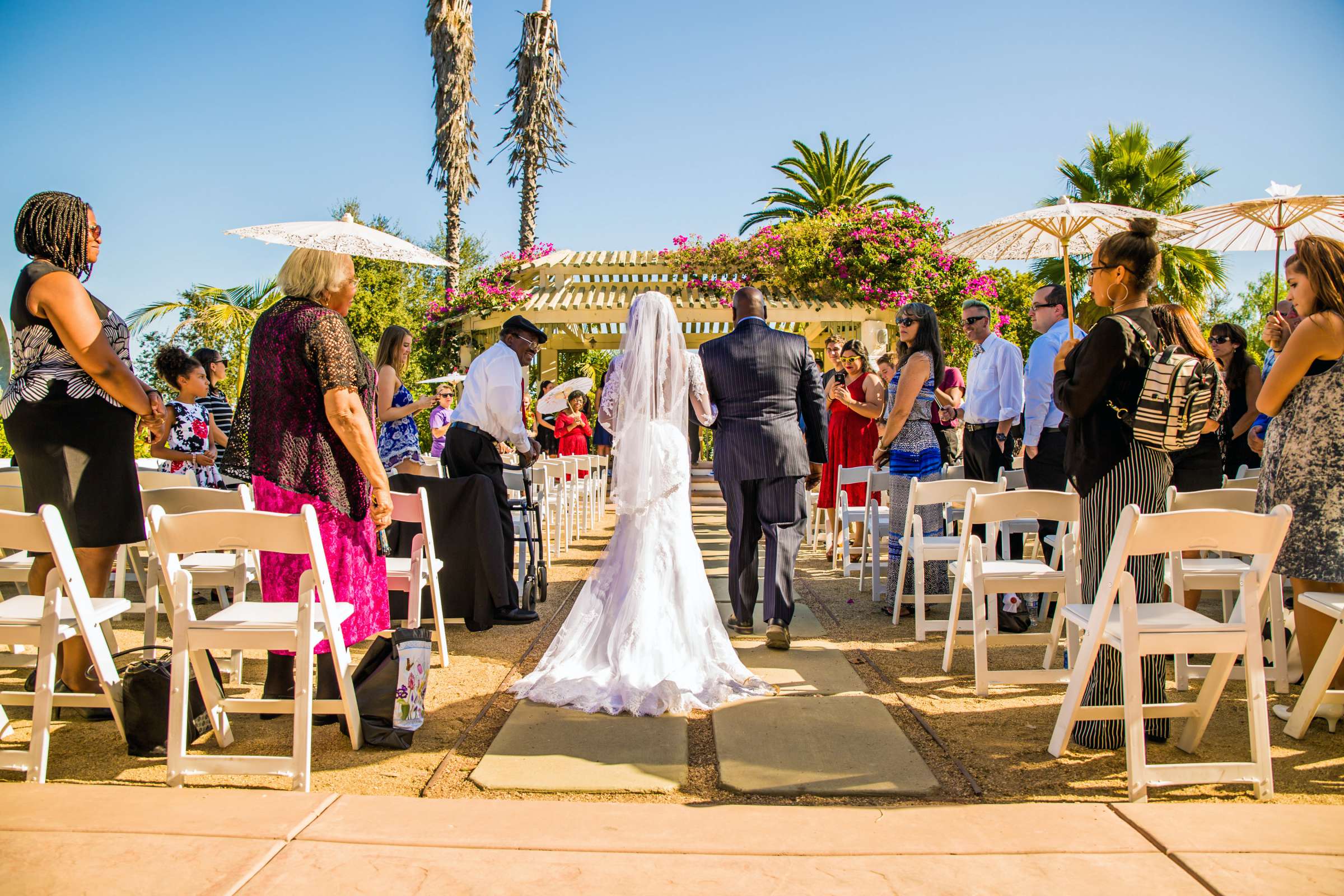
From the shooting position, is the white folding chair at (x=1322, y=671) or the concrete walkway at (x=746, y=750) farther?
the white folding chair at (x=1322, y=671)

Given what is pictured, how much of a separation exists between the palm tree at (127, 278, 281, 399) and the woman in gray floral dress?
12811 mm

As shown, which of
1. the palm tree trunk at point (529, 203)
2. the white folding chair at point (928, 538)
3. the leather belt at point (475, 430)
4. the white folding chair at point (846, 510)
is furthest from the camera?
the palm tree trunk at point (529, 203)

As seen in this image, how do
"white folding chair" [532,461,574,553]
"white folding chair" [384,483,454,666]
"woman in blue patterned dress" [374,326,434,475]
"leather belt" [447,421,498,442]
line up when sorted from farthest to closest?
"white folding chair" [532,461,574,553] < "woman in blue patterned dress" [374,326,434,475] < "leather belt" [447,421,498,442] < "white folding chair" [384,483,454,666]

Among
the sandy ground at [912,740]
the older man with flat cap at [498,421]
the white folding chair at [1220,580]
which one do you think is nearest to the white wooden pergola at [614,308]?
the older man with flat cap at [498,421]

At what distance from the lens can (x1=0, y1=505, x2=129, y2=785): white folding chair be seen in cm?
301

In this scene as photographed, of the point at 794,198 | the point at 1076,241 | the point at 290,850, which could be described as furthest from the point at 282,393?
the point at 794,198

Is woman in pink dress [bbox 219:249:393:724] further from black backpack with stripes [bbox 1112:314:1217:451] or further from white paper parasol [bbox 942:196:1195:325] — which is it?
white paper parasol [bbox 942:196:1195:325]

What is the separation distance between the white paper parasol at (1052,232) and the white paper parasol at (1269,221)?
0.30 meters

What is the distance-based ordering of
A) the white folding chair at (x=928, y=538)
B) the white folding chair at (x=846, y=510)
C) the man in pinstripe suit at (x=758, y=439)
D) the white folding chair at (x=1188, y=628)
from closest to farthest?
the white folding chair at (x=1188, y=628)
the white folding chair at (x=928, y=538)
the man in pinstripe suit at (x=758, y=439)
the white folding chair at (x=846, y=510)

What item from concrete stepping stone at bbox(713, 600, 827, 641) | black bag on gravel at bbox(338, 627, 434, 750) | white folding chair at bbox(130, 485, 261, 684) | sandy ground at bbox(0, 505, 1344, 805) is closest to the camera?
sandy ground at bbox(0, 505, 1344, 805)

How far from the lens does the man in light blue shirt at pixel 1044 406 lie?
6207 millimetres

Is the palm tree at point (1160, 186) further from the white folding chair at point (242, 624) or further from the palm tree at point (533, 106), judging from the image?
the white folding chair at point (242, 624)

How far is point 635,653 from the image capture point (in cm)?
411

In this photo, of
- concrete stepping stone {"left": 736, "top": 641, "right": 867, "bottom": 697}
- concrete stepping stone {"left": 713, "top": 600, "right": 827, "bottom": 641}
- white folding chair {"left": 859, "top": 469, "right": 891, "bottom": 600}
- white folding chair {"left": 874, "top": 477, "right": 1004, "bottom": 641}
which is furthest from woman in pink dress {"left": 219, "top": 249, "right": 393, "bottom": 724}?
white folding chair {"left": 859, "top": 469, "right": 891, "bottom": 600}
